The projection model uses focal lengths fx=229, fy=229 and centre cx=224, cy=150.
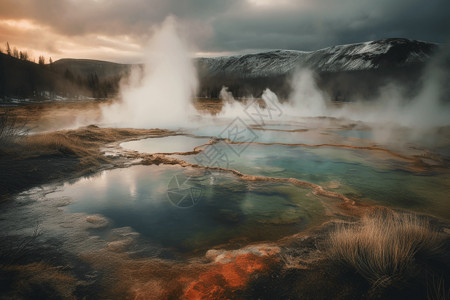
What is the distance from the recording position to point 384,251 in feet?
7.84

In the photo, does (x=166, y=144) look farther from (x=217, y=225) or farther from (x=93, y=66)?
(x=93, y=66)

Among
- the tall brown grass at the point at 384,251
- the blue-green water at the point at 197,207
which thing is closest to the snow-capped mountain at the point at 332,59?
the blue-green water at the point at 197,207

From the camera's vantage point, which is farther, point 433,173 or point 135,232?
point 433,173

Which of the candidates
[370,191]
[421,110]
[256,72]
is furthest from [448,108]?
[256,72]

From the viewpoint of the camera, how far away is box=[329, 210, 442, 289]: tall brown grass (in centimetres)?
230

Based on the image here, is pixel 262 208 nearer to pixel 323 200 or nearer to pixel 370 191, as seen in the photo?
pixel 323 200

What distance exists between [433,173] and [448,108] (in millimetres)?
29560

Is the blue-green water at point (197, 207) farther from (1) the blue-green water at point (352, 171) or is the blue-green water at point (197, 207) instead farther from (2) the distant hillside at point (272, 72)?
(2) the distant hillside at point (272, 72)

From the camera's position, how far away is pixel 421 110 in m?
26.3

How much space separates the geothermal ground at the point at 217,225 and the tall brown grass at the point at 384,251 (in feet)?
0.05

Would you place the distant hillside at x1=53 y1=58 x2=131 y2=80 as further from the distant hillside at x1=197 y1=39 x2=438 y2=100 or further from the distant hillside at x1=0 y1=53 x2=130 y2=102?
the distant hillside at x1=0 y1=53 x2=130 y2=102

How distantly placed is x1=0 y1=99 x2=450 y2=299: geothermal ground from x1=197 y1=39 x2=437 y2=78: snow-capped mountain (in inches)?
4273

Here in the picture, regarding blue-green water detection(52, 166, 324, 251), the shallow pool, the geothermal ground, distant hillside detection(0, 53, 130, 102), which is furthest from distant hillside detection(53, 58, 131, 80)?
blue-green water detection(52, 166, 324, 251)

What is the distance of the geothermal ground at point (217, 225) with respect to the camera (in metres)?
2.36
